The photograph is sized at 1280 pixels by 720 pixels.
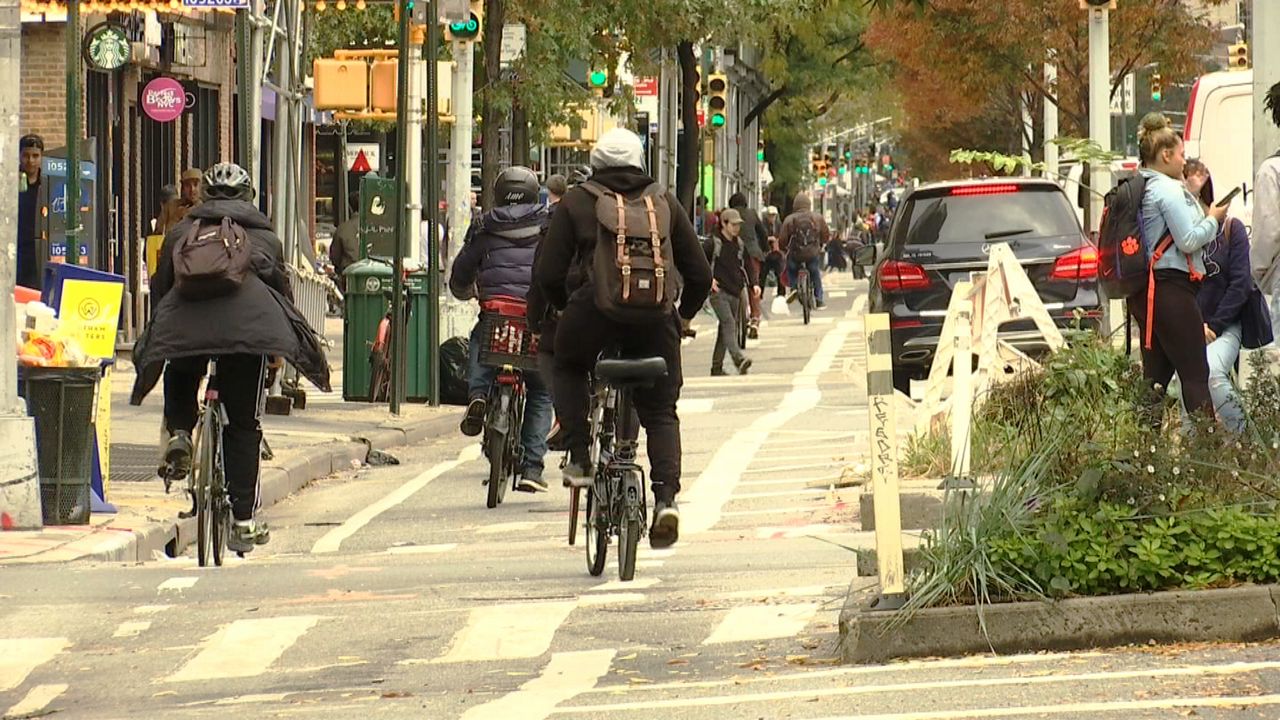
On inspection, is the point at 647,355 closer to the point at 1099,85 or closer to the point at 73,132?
the point at 73,132

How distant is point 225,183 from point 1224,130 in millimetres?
10525

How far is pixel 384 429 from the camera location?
19531 millimetres

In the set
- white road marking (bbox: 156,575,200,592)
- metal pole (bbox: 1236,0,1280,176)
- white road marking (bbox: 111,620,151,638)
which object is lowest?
white road marking (bbox: 111,620,151,638)

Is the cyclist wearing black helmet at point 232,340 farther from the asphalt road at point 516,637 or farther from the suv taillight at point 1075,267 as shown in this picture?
the suv taillight at point 1075,267

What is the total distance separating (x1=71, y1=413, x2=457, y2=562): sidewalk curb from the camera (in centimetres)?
1270

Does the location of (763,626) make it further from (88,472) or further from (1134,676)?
(88,472)

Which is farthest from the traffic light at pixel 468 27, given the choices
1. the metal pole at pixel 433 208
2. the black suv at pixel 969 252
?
the black suv at pixel 969 252

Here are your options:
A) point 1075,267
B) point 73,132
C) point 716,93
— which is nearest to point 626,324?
point 73,132

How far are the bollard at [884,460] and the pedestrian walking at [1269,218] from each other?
120 inches

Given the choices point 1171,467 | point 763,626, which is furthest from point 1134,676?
point 763,626

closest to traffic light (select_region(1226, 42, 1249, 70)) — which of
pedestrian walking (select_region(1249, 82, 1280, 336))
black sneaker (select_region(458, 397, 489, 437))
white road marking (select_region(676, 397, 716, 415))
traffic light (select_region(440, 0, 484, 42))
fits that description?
traffic light (select_region(440, 0, 484, 42))

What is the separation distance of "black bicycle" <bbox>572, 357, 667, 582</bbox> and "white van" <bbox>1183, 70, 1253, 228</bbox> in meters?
10.3

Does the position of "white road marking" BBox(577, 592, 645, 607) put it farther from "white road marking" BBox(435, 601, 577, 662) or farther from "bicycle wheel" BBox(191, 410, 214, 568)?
"bicycle wheel" BBox(191, 410, 214, 568)

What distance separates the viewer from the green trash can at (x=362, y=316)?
21.8 meters
